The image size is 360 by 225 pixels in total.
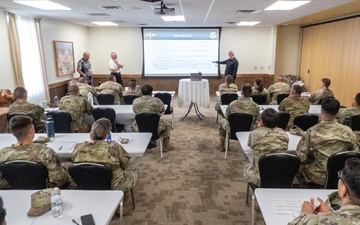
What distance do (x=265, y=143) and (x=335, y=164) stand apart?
623 millimetres

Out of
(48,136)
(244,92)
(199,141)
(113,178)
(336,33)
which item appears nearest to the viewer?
(113,178)

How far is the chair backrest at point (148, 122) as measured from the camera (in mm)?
4496

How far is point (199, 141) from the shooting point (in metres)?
5.96

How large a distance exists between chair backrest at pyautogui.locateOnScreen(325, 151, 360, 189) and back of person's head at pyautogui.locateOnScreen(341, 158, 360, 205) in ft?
3.74

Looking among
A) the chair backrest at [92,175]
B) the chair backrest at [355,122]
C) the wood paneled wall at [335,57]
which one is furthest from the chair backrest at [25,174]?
the wood paneled wall at [335,57]

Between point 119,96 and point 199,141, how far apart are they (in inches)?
86.5

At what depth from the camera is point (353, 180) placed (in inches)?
57.3

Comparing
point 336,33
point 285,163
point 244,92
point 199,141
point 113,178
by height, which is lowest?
point 199,141

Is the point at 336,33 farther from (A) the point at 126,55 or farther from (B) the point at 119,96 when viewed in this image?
(A) the point at 126,55

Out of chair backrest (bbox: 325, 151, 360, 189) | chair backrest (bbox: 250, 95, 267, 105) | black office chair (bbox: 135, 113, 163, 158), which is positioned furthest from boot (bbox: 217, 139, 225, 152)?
chair backrest (bbox: 325, 151, 360, 189)

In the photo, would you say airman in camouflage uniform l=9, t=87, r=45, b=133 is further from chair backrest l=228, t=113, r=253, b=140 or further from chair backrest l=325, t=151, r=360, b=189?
chair backrest l=325, t=151, r=360, b=189

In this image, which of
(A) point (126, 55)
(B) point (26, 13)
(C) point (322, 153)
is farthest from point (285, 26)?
(C) point (322, 153)

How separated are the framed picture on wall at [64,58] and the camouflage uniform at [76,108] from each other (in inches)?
181

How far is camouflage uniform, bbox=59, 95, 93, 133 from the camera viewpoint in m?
4.70
